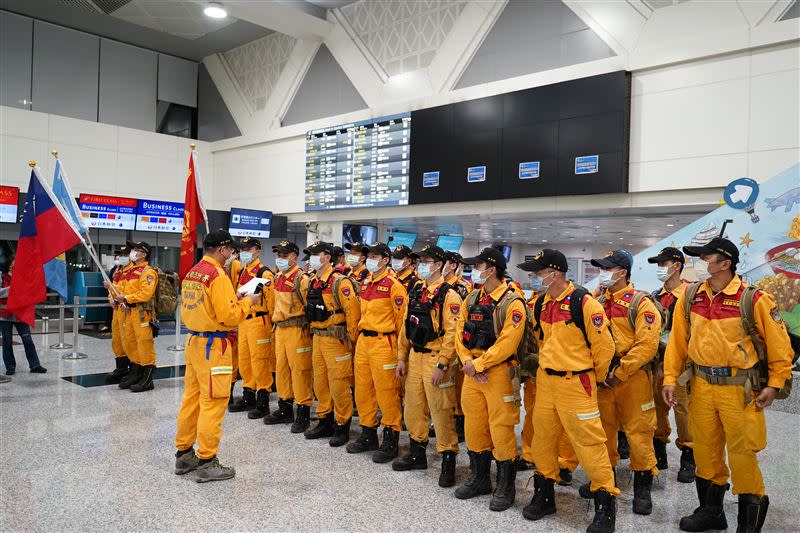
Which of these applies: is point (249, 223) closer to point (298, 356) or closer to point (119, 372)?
point (119, 372)

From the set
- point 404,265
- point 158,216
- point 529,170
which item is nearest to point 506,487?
point 404,265

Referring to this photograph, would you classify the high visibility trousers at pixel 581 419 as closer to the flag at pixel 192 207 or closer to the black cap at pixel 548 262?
the black cap at pixel 548 262

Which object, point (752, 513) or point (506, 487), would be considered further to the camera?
point (506, 487)

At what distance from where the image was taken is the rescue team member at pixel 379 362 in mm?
4848

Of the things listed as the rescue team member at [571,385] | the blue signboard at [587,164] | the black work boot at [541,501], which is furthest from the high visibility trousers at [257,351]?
the blue signboard at [587,164]

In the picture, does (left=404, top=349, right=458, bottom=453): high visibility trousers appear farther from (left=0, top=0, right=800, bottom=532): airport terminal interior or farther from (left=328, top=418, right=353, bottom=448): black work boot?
(left=328, top=418, right=353, bottom=448): black work boot

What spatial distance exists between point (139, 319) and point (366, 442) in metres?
3.54

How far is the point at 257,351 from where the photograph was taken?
612cm

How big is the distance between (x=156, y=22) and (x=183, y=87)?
2.72 meters

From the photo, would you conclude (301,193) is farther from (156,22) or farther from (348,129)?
(156,22)

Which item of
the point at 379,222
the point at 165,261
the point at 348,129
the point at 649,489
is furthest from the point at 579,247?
the point at 649,489

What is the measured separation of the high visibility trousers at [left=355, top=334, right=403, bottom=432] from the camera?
485 centimetres

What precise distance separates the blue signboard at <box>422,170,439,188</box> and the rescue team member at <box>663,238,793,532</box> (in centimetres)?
724

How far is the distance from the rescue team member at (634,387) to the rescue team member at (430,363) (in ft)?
3.41
